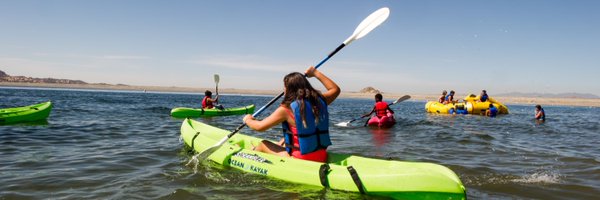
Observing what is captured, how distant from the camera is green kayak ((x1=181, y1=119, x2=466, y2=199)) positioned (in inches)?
165

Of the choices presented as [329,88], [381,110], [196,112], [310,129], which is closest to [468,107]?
[381,110]

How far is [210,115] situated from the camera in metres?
17.3

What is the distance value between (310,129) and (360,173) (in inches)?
32.7

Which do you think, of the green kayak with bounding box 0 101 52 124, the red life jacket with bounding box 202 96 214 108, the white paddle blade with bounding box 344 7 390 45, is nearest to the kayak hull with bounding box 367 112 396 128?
the white paddle blade with bounding box 344 7 390 45

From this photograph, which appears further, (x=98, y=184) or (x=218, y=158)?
(x=218, y=158)

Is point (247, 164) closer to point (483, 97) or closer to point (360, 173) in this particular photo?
point (360, 173)

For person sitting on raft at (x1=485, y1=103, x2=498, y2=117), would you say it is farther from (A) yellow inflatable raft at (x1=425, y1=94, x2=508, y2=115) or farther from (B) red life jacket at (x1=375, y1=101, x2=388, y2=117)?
(B) red life jacket at (x1=375, y1=101, x2=388, y2=117)

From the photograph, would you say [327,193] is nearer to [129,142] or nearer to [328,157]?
[328,157]

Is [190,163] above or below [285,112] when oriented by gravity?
below

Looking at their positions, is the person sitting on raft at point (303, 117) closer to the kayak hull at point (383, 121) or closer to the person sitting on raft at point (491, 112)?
the kayak hull at point (383, 121)

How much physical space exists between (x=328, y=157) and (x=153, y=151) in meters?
4.07

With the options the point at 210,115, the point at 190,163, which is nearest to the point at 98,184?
the point at 190,163

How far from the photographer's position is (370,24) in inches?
301

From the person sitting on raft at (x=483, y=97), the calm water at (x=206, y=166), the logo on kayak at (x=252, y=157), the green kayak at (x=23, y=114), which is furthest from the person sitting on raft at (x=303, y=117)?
the person sitting on raft at (x=483, y=97)
